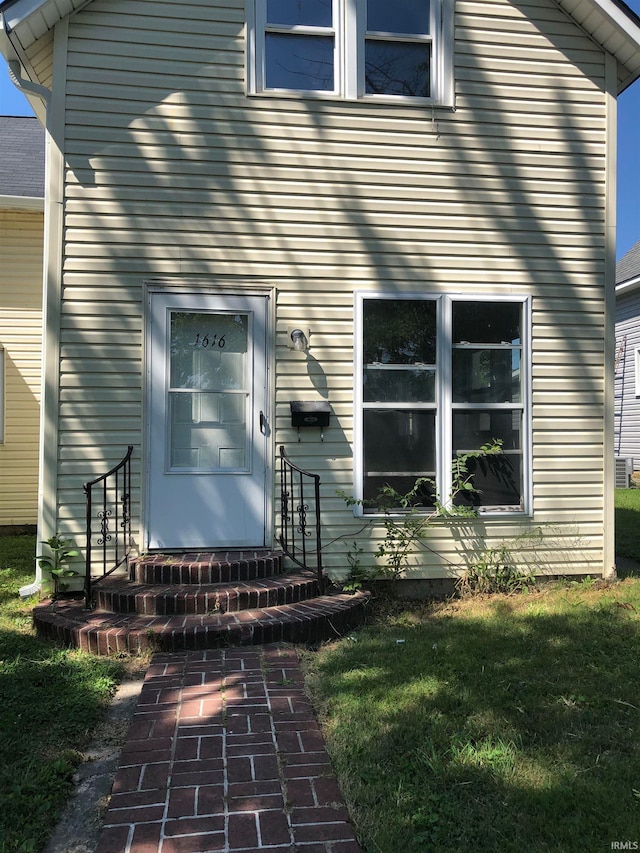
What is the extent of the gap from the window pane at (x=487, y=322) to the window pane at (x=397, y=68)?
1898 millimetres

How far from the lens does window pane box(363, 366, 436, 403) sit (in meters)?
5.11

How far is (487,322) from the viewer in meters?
5.28

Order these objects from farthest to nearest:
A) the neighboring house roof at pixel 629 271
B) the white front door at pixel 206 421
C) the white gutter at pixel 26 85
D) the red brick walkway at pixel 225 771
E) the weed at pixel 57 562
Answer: the neighboring house roof at pixel 629 271 → the white front door at pixel 206 421 → the white gutter at pixel 26 85 → the weed at pixel 57 562 → the red brick walkway at pixel 225 771

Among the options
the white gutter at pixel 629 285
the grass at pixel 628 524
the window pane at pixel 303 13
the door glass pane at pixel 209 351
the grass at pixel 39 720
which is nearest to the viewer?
the grass at pixel 39 720

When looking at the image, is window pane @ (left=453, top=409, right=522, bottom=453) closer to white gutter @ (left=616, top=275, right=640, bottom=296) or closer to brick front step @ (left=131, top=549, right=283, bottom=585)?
brick front step @ (left=131, top=549, right=283, bottom=585)

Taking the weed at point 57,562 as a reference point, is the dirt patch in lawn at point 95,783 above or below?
below

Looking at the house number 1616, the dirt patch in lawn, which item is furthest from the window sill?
the dirt patch in lawn

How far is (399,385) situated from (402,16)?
3.23 m

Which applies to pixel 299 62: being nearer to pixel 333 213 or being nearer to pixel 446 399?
pixel 333 213

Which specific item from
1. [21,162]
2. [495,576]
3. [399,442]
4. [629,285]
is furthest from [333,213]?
[629,285]

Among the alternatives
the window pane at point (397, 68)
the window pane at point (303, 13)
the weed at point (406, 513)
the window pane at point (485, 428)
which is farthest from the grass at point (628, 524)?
the window pane at point (303, 13)

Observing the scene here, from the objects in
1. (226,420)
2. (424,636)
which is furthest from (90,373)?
(424,636)

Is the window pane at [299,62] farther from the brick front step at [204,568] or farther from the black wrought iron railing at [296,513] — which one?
the brick front step at [204,568]

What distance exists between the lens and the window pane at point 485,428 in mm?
5211
